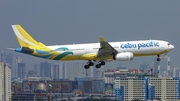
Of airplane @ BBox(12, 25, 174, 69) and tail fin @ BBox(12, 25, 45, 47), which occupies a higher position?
tail fin @ BBox(12, 25, 45, 47)

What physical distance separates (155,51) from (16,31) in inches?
1025

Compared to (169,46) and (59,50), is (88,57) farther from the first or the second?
(169,46)

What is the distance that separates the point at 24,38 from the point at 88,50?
11853mm

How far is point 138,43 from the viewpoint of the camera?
138 m

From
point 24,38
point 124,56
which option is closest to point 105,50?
point 124,56

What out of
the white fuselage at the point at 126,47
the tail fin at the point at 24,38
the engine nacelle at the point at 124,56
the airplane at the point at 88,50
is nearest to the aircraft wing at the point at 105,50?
the airplane at the point at 88,50

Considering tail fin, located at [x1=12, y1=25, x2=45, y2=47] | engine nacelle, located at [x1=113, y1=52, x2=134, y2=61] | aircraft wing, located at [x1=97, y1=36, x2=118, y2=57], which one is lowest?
engine nacelle, located at [x1=113, y1=52, x2=134, y2=61]

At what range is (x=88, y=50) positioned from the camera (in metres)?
137

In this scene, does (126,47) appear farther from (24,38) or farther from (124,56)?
(24,38)

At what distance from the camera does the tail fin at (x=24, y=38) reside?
447 feet

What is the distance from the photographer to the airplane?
134750 mm

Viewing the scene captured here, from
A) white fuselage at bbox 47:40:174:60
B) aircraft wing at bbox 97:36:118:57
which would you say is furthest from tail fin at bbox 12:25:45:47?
aircraft wing at bbox 97:36:118:57

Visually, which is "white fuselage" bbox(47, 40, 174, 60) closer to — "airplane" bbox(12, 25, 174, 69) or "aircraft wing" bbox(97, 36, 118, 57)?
"airplane" bbox(12, 25, 174, 69)

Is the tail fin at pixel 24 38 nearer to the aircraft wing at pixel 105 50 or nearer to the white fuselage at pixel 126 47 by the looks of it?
the white fuselage at pixel 126 47
